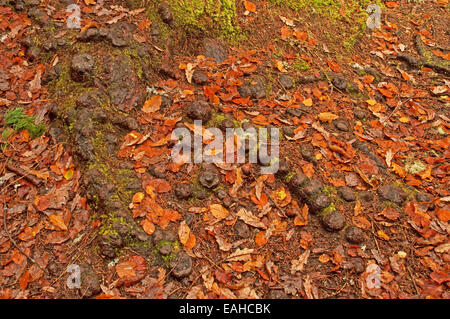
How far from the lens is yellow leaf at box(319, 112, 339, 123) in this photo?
4.01 metres

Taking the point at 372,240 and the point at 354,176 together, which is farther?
the point at 354,176

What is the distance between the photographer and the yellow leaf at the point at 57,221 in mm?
3236

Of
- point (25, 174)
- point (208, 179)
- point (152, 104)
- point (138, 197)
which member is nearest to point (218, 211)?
point (208, 179)

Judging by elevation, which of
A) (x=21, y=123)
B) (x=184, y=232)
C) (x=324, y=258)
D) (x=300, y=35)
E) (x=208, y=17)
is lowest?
(x=324, y=258)

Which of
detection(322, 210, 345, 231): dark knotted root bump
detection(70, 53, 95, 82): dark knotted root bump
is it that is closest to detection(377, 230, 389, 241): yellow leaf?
detection(322, 210, 345, 231): dark knotted root bump

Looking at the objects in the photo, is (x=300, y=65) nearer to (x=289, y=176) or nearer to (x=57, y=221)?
(x=289, y=176)

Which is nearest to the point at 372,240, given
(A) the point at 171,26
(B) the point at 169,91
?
(B) the point at 169,91

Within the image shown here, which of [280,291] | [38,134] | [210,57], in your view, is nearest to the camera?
[280,291]

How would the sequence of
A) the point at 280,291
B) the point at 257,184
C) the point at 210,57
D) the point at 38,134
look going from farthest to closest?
1. the point at 210,57
2. the point at 38,134
3. the point at 257,184
4. the point at 280,291

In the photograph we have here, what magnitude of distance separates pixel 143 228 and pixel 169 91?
1.63 m

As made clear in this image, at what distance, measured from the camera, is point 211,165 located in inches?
139

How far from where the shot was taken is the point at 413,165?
3.86 meters

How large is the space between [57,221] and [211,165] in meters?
1.51

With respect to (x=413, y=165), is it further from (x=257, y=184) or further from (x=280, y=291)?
(x=280, y=291)
